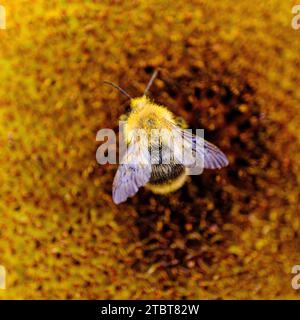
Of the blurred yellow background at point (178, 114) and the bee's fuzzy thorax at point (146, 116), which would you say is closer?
the bee's fuzzy thorax at point (146, 116)

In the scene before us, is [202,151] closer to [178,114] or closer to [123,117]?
[178,114]

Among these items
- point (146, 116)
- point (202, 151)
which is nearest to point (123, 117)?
point (146, 116)

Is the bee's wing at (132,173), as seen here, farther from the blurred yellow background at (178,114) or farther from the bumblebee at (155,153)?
the blurred yellow background at (178,114)

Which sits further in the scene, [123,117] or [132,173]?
[123,117]

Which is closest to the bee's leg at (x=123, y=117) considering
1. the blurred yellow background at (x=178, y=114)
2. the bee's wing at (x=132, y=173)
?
the blurred yellow background at (x=178, y=114)

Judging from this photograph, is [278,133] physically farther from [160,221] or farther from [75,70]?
[75,70]

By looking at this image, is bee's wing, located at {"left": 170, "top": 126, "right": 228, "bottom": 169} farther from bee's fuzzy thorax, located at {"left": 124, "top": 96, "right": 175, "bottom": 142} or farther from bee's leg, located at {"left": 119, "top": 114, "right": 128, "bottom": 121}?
bee's leg, located at {"left": 119, "top": 114, "right": 128, "bottom": 121}
